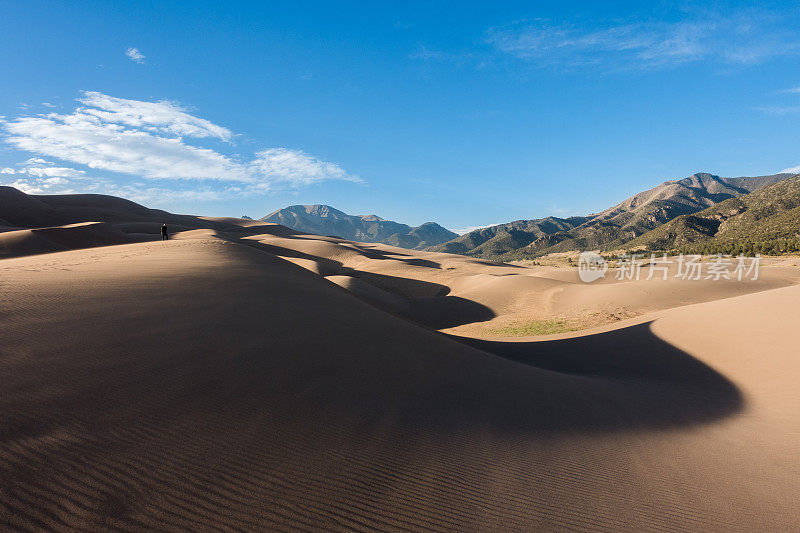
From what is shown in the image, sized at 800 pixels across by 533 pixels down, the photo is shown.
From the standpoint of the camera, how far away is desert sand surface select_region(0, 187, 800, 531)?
3.16 metres

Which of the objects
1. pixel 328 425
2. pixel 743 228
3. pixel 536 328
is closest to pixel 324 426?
pixel 328 425

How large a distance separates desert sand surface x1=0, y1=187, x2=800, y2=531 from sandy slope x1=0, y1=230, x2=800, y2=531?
1.0 inches

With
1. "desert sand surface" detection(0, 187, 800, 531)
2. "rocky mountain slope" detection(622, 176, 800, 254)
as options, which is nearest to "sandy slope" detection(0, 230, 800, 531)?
"desert sand surface" detection(0, 187, 800, 531)

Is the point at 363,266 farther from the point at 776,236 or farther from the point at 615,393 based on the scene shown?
the point at 776,236

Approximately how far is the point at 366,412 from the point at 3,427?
3730mm

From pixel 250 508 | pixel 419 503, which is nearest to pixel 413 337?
pixel 419 503

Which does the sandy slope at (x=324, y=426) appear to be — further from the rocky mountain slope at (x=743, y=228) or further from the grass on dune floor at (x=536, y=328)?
the rocky mountain slope at (x=743, y=228)

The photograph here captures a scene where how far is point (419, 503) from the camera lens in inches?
145

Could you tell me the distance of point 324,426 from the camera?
462 centimetres

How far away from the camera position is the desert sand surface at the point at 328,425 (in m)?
3.16

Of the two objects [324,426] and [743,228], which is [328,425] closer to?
[324,426]

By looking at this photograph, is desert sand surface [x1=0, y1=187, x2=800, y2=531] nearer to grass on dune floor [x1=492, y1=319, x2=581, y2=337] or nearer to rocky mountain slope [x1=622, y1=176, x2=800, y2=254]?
grass on dune floor [x1=492, y1=319, x2=581, y2=337]

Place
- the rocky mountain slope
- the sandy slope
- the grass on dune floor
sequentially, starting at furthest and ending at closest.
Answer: the rocky mountain slope → the grass on dune floor → the sandy slope

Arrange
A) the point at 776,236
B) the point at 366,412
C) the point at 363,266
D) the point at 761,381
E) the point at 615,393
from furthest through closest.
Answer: the point at 776,236, the point at 363,266, the point at 761,381, the point at 615,393, the point at 366,412
